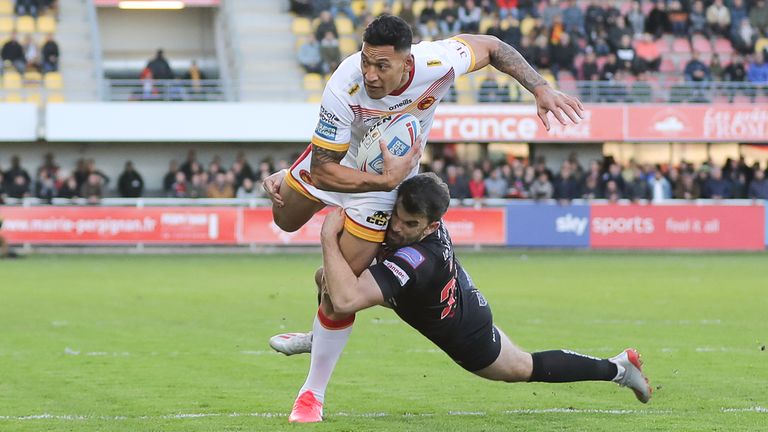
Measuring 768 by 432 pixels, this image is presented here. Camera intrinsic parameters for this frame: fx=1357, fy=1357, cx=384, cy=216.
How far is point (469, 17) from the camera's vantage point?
32.7 meters

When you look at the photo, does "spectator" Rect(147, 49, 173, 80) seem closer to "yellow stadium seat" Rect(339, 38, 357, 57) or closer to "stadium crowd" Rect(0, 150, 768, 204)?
"stadium crowd" Rect(0, 150, 768, 204)

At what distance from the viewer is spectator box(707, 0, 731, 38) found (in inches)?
1340

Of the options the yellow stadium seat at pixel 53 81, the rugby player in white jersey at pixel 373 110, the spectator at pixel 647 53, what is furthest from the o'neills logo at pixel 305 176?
the spectator at pixel 647 53

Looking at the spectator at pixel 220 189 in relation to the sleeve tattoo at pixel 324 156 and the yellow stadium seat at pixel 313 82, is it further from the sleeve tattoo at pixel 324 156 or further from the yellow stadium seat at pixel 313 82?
the sleeve tattoo at pixel 324 156

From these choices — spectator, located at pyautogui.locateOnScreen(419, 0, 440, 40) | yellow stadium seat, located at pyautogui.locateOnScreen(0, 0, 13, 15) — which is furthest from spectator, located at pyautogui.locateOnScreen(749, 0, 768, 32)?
yellow stadium seat, located at pyautogui.locateOnScreen(0, 0, 13, 15)

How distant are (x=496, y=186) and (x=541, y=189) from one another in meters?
0.98

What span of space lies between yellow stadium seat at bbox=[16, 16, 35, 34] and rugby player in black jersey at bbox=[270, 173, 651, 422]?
88.5 feet

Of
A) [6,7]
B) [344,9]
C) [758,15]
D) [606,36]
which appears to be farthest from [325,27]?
[758,15]

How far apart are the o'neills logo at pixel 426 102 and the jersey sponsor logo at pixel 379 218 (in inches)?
24.7

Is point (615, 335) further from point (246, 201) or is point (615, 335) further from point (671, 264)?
point (246, 201)

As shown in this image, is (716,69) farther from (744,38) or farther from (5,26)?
(5,26)

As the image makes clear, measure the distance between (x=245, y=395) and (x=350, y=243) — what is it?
1694 millimetres

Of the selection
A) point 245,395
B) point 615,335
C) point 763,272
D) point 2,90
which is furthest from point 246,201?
point 245,395

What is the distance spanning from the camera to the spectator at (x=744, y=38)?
1319 inches
